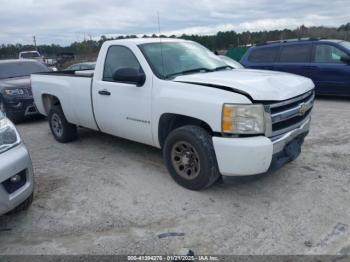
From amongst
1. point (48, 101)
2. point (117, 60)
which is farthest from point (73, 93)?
point (48, 101)

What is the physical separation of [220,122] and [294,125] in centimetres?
101

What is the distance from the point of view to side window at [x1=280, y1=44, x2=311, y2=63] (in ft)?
31.3

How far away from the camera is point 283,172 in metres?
4.37

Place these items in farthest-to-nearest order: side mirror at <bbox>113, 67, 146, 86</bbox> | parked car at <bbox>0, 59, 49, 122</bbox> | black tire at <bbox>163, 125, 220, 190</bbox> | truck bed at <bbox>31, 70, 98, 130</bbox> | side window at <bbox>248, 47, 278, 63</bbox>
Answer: side window at <bbox>248, 47, 278, 63</bbox>
parked car at <bbox>0, 59, 49, 122</bbox>
truck bed at <bbox>31, 70, 98, 130</bbox>
side mirror at <bbox>113, 67, 146, 86</bbox>
black tire at <bbox>163, 125, 220, 190</bbox>

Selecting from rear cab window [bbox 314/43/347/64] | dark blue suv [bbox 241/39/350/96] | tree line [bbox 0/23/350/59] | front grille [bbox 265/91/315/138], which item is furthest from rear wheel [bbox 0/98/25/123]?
tree line [bbox 0/23/350/59]

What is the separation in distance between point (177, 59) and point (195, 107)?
1160 millimetres

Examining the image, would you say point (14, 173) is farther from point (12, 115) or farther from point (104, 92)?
point (12, 115)

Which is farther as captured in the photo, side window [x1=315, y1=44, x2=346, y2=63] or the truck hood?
side window [x1=315, y1=44, x2=346, y2=63]

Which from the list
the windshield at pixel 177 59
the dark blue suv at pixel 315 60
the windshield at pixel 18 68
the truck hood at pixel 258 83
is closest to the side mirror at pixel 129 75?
the windshield at pixel 177 59

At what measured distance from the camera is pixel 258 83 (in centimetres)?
359

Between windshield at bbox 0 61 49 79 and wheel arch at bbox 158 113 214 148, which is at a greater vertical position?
windshield at bbox 0 61 49 79

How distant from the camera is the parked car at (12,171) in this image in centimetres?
301

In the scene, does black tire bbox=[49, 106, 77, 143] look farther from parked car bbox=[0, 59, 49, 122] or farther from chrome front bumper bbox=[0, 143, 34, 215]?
chrome front bumper bbox=[0, 143, 34, 215]

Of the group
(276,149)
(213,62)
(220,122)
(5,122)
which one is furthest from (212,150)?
(5,122)
